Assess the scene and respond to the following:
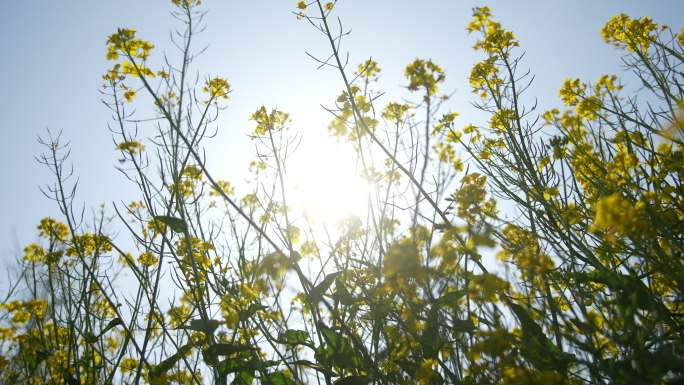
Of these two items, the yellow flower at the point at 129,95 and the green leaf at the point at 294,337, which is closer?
the green leaf at the point at 294,337

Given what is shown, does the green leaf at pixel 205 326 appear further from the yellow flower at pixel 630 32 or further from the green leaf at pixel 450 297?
the yellow flower at pixel 630 32

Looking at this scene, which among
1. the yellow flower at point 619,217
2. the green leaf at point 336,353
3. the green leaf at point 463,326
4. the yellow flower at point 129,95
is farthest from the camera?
the yellow flower at point 129,95

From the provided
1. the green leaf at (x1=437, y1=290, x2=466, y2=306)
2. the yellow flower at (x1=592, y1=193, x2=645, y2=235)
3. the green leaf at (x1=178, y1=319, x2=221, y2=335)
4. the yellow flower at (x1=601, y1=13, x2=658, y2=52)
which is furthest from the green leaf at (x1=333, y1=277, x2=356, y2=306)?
the yellow flower at (x1=601, y1=13, x2=658, y2=52)

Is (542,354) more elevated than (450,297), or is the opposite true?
(450,297)

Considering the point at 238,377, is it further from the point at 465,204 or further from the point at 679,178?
the point at 679,178

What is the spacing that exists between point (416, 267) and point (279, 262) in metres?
0.60

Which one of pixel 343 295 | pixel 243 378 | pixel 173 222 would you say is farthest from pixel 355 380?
pixel 173 222

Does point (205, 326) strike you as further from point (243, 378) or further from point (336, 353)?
point (336, 353)

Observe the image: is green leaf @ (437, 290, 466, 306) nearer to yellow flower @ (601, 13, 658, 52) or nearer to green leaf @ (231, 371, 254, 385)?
green leaf @ (231, 371, 254, 385)

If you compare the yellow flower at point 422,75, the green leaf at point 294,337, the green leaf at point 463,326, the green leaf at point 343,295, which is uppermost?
the yellow flower at point 422,75

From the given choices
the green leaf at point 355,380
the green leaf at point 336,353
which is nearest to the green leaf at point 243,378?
the green leaf at point 336,353

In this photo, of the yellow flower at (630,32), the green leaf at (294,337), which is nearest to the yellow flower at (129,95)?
the green leaf at (294,337)

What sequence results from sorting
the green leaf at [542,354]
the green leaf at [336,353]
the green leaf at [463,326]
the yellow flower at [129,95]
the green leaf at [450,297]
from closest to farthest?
the green leaf at [542,354] < the green leaf at [463,326] < the green leaf at [450,297] < the green leaf at [336,353] < the yellow flower at [129,95]

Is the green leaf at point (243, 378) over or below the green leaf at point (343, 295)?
below
